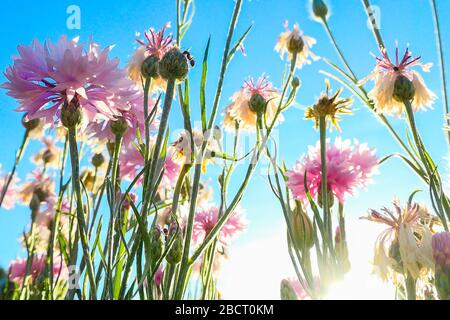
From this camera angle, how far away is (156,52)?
824mm

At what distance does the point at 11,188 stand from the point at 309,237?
4.27 ft

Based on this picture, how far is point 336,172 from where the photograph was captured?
0.88m

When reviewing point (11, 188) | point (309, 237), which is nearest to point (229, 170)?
point (309, 237)

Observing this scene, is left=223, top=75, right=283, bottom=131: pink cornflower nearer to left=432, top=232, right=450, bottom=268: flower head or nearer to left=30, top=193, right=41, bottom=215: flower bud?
left=432, top=232, right=450, bottom=268: flower head

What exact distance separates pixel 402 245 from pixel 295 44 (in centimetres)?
69

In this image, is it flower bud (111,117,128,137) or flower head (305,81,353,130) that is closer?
flower bud (111,117,128,137)

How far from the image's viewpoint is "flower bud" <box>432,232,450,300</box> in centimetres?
53

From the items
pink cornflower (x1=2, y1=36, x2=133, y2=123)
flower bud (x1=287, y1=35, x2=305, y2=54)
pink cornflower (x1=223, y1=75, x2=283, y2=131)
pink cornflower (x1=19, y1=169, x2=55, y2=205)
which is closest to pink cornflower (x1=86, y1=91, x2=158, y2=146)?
pink cornflower (x1=2, y1=36, x2=133, y2=123)

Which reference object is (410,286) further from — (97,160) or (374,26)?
(97,160)

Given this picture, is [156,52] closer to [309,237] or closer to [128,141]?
[128,141]

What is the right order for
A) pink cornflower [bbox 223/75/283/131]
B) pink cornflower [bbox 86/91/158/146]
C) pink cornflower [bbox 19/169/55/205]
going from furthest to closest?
pink cornflower [bbox 19/169/55/205]
pink cornflower [bbox 223/75/283/131]
pink cornflower [bbox 86/91/158/146]

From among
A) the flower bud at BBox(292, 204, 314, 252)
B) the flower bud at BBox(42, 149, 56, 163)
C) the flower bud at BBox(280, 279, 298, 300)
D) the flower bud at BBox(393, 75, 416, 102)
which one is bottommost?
the flower bud at BBox(280, 279, 298, 300)

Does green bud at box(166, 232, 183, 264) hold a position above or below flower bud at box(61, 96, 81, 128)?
below

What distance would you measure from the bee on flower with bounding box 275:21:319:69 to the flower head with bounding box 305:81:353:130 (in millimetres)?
269
